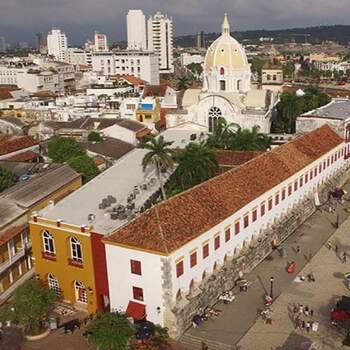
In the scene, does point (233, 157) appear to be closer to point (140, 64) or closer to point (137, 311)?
point (137, 311)

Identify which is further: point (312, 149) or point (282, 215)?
point (312, 149)

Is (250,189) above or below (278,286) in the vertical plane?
above

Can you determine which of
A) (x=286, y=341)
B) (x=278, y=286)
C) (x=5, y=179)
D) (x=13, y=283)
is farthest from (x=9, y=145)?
(x=286, y=341)

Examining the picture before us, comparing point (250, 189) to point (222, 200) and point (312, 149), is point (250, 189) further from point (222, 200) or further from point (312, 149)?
point (312, 149)

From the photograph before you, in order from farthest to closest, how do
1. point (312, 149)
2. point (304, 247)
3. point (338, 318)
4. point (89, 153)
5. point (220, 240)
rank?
1. point (89, 153)
2. point (312, 149)
3. point (304, 247)
4. point (220, 240)
5. point (338, 318)

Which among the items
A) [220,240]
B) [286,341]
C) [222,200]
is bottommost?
[286,341]

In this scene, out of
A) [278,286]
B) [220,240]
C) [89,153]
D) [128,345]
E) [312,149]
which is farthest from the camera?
[89,153]

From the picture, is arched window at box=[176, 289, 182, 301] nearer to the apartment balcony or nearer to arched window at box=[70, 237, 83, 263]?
arched window at box=[70, 237, 83, 263]

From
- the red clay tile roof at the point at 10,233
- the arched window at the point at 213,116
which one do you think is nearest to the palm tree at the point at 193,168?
the red clay tile roof at the point at 10,233
